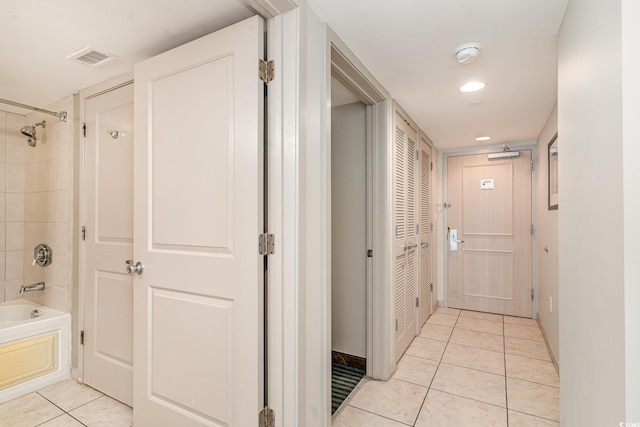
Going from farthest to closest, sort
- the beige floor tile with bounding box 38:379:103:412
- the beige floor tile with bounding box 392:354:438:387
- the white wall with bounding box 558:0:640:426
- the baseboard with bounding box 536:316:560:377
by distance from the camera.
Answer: the baseboard with bounding box 536:316:560:377 < the beige floor tile with bounding box 392:354:438:387 < the beige floor tile with bounding box 38:379:103:412 < the white wall with bounding box 558:0:640:426

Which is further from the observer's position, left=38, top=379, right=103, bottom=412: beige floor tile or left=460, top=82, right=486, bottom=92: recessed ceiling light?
left=460, top=82, right=486, bottom=92: recessed ceiling light

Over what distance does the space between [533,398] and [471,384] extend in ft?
1.24

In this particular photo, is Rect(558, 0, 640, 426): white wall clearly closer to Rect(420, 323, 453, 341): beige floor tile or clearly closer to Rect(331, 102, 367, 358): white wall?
Rect(331, 102, 367, 358): white wall

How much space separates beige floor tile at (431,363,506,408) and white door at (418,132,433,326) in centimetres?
89

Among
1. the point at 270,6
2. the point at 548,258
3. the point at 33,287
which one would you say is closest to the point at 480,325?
the point at 548,258

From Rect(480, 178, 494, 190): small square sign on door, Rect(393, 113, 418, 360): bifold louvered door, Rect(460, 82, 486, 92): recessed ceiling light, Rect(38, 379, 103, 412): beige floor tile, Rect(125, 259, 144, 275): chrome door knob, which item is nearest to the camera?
Rect(125, 259, 144, 275): chrome door knob

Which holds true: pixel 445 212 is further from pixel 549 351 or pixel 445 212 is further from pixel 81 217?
pixel 81 217

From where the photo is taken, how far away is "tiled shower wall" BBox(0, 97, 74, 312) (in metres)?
2.38

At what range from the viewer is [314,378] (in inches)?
57.5

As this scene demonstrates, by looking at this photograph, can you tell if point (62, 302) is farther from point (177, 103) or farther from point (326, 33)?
point (326, 33)

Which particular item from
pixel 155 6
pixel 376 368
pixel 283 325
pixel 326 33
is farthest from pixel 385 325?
pixel 155 6

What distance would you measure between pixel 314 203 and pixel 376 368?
1.55 m

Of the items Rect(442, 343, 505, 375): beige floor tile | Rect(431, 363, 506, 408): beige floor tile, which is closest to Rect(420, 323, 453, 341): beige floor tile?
Rect(442, 343, 505, 375): beige floor tile

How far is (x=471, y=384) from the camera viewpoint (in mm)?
2260
